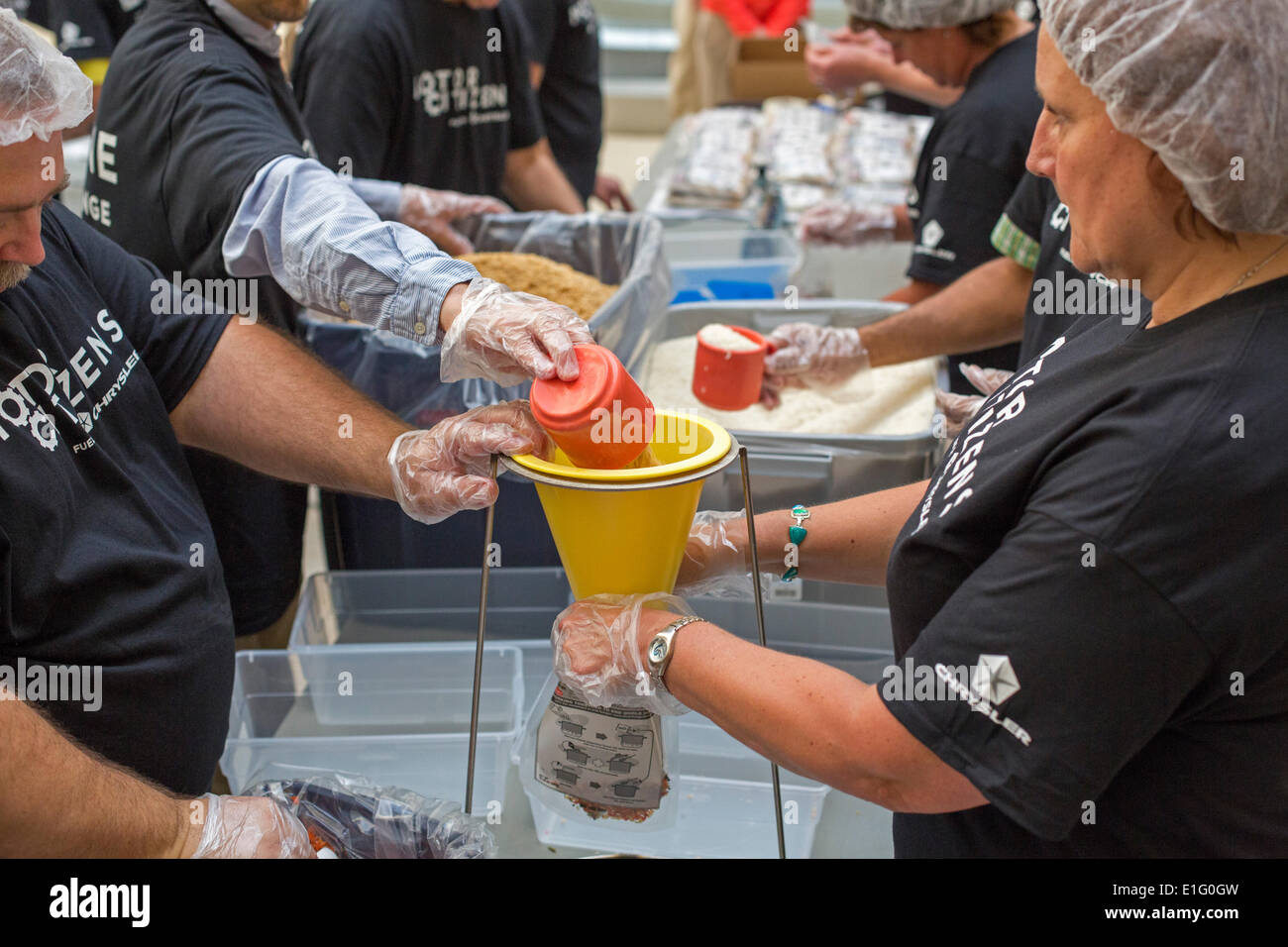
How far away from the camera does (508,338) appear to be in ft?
3.69

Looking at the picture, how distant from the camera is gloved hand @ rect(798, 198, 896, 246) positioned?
2729mm

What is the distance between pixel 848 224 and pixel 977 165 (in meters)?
A: 0.80

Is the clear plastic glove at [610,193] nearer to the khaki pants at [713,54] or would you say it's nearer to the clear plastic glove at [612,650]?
the khaki pants at [713,54]

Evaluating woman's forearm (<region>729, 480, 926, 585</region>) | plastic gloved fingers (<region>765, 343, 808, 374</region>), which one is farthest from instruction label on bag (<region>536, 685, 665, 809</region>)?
plastic gloved fingers (<region>765, 343, 808, 374</region>)

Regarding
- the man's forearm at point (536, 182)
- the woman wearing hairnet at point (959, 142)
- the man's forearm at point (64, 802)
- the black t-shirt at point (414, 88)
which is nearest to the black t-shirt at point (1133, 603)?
the man's forearm at point (64, 802)

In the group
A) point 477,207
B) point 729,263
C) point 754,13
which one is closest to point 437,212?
point 477,207

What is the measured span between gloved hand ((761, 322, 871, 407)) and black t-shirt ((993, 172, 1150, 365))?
1.01 ft

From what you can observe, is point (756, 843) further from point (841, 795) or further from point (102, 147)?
point (102, 147)

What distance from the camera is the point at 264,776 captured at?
4.63ft

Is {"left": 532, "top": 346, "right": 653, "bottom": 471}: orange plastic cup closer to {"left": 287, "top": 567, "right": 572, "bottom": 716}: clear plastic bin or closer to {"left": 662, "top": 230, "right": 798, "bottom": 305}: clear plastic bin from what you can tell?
{"left": 287, "top": 567, "right": 572, "bottom": 716}: clear plastic bin

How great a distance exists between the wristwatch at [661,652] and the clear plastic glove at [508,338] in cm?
26

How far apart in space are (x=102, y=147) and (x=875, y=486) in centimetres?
135

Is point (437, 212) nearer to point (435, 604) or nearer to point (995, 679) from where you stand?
point (435, 604)
